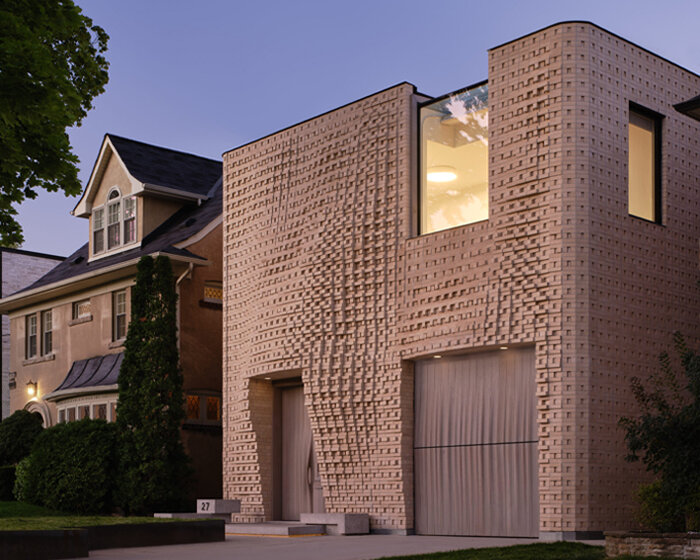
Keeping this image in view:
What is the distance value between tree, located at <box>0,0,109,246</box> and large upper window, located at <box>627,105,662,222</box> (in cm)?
989

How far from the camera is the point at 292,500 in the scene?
81.1 feet

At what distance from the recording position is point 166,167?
32812mm

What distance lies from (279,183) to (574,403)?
9.71 m

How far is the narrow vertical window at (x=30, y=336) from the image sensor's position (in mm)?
34594

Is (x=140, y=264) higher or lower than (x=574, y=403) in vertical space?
higher

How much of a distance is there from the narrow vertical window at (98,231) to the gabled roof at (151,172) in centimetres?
30

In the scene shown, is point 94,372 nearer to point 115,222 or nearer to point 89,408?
point 89,408

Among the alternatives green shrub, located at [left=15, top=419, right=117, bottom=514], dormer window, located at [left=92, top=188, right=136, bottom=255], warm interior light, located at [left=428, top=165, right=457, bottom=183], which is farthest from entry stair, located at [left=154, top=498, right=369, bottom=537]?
dormer window, located at [left=92, top=188, right=136, bottom=255]

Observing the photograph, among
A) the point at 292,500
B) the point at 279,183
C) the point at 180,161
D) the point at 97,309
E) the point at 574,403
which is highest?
the point at 180,161

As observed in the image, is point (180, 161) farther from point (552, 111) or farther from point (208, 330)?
point (552, 111)

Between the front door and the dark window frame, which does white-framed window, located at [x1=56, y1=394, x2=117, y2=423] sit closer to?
the front door

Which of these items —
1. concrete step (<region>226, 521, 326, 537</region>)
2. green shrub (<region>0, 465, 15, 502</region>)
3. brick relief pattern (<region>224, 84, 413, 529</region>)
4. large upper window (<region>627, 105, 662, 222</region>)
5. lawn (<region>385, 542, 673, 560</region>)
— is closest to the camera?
lawn (<region>385, 542, 673, 560</region>)

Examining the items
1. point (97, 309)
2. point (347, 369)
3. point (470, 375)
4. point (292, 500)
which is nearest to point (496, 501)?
point (470, 375)

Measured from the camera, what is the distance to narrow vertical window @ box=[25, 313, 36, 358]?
113 feet
